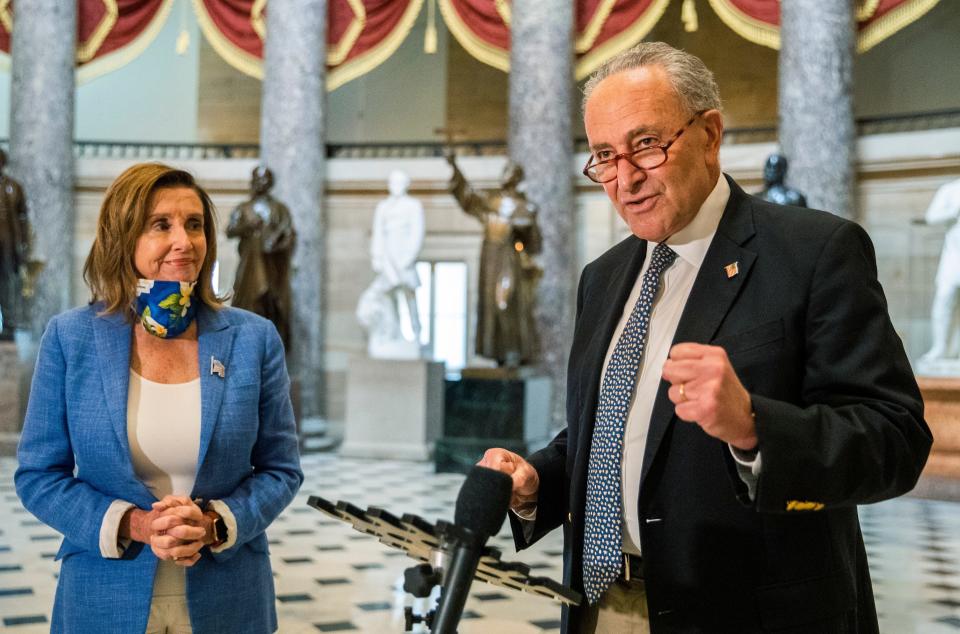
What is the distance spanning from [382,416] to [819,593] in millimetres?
11652

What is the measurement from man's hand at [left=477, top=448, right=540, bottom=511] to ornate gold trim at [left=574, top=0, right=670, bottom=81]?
12.3 metres

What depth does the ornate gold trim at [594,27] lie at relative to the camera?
551 inches

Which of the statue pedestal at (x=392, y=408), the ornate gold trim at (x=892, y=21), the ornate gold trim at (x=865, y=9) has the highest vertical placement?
the ornate gold trim at (x=865, y=9)

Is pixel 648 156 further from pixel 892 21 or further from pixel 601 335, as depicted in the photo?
pixel 892 21

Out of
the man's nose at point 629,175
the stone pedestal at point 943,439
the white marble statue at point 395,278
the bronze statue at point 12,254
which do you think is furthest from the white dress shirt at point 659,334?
the bronze statue at point 12,254

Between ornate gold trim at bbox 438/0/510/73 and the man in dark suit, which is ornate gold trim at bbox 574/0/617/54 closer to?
ornate gold trim at bbox 438/0/510/73

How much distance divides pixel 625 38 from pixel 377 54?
11.5ft

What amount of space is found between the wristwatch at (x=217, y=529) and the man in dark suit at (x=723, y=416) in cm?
68

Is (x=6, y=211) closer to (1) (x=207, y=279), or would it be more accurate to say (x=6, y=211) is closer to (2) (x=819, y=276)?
(1) (x=207, y=279)

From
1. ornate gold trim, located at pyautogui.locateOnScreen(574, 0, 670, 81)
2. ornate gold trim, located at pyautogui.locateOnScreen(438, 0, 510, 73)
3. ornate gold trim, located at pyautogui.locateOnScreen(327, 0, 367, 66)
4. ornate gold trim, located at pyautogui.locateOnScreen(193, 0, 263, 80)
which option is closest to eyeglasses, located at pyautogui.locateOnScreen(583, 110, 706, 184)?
ornate gold trim, located at pyautogui.locateOnScreen(574, 0, 670, 81)

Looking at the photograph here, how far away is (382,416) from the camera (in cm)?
1305

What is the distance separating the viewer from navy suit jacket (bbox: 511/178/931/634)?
1.46 m

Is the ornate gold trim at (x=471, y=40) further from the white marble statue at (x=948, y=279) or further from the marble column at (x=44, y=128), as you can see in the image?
the white marble statue at (x=948, y=279)

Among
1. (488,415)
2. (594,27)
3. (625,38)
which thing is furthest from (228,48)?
(488,415)
